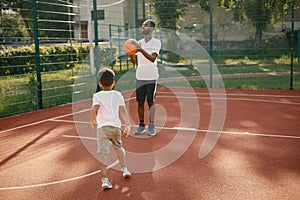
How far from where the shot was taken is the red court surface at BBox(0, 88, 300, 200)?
4.06 meters

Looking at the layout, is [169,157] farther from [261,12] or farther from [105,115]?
[261,12]

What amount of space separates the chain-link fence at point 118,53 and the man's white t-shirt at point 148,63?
3.77 meters

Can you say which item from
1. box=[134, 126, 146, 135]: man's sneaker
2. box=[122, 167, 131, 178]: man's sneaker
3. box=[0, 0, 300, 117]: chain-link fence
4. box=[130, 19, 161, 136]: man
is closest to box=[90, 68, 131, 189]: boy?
box=[122, 167, 131, 178]: man's sneaker

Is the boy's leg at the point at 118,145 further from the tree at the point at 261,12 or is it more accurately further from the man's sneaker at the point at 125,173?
the tree at the point at 261,12

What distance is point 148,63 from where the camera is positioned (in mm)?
6078

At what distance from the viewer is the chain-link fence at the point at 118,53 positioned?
9.69 metres

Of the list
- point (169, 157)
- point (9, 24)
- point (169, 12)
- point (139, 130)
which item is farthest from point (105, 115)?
point (169, 12)

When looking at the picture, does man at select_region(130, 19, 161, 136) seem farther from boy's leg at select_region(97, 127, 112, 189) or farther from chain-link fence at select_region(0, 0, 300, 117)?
chain-link fence at select_region(0, 0, 300, 117)

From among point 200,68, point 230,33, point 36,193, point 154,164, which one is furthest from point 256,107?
point 230,33

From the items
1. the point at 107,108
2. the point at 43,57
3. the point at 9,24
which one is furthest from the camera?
the point at 43,57

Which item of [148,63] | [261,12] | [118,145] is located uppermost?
[261,12]

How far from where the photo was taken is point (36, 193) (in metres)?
4.09

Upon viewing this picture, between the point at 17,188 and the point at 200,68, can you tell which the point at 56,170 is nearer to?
the point at 17,188

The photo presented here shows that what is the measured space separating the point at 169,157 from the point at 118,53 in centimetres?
1133
